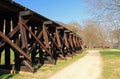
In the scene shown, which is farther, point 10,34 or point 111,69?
point 111,69

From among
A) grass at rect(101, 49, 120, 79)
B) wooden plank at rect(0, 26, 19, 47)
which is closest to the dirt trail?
grass at rect(101, 49, 120, 79)

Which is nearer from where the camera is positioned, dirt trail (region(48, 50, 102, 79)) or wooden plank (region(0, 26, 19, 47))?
dirt trail (region(48, 50, 102, 79))

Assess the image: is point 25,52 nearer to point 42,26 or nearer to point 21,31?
point 21,31

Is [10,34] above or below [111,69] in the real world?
above

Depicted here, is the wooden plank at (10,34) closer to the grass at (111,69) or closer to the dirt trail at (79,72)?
the dirt trail at (79,72)

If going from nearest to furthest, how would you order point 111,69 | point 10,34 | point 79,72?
1. point 10,34
2. point 79,72
3. point 111,69

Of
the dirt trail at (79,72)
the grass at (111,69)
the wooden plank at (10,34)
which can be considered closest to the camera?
the dirt trail at (79,72)

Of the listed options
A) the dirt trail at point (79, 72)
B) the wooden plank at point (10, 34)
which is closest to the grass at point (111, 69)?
the dirt trail at point (79, 72)

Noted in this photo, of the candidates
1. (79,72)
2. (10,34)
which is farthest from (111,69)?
(10,34)

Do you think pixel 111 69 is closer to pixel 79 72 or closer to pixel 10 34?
pixel 79 72

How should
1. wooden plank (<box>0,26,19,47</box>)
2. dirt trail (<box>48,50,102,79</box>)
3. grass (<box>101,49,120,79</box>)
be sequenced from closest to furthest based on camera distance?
1. dirt trail (<box>48,50,102,79</box>)
2. grass (<box>101,49,120,79</box>)
3. wooden plank (<box>0,26,19,47</box>)

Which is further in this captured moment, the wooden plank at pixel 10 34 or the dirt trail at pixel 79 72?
the wooden plank at pixel 10 34

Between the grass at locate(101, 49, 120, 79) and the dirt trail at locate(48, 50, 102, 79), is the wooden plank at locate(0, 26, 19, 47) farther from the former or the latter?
the grass at locate(101, 49, 120, 79)

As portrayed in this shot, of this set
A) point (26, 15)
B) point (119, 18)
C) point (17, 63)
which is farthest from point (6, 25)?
point (119, 18)
